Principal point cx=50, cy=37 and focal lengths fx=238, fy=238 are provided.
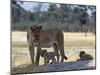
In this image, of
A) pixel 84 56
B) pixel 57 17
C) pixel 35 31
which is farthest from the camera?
pixel 84 56

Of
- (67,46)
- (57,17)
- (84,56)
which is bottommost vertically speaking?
(84,56)

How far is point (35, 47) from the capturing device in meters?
3.21

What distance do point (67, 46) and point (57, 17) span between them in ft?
1.43

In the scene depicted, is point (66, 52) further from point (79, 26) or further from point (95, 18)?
point (95, 18)

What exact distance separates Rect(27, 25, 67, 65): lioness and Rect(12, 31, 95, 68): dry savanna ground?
0.20 ft

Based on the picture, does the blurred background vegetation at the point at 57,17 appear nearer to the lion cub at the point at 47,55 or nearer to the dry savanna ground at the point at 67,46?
the dry savanna ground at the point at 67,46

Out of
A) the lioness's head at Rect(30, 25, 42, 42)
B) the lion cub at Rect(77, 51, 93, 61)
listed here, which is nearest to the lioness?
the lioness's head at Rect(30, 25, 42, 42)

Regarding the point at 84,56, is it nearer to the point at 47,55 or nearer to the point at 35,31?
the point at 47,55

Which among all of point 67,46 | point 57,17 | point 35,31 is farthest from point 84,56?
point 35,31

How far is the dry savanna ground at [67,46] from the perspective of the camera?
3.08 meters

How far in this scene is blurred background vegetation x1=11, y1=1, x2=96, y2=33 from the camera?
10.1 ft

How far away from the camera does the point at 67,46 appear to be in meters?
3.37

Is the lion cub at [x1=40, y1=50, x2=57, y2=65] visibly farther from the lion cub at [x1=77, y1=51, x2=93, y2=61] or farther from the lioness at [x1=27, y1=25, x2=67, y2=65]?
the lion cub at [x1=77, y1=51, x2=93, y2=61]

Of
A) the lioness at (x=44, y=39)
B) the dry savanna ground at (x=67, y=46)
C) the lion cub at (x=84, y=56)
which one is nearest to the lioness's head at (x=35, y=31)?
the lioness at (x=44, y=39)
